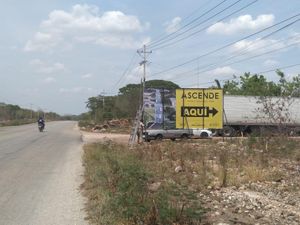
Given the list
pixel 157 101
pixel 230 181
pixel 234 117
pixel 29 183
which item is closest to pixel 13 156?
pixel 29 183

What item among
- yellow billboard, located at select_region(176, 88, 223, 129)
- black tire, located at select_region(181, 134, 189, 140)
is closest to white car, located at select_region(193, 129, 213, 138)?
black tire, located at select_region(181, 134, 189, 140)

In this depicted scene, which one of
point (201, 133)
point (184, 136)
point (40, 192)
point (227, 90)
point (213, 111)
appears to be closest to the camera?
point (40, 192)

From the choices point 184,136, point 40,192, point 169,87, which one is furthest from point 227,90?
point 40,192

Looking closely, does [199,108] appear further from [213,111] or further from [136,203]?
[136,203]

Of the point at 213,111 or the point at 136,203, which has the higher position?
the point at 213,111

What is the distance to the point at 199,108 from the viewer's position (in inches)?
1321

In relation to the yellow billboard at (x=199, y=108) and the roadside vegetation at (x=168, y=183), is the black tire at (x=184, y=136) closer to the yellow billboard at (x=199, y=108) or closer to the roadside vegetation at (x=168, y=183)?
the yellow billboard at (x=199, y=108)

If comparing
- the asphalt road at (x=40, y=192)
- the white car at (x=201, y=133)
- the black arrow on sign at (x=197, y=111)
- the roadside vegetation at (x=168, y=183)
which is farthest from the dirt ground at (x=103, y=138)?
the roadside vegetation at (x=168, y=183)

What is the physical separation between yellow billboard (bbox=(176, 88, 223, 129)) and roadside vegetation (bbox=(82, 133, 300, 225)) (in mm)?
12996

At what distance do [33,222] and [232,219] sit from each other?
3.56m

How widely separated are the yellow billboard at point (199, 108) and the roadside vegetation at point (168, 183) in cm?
1300

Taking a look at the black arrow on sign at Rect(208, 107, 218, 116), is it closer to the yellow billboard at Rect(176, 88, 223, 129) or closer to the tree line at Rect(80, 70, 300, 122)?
the yellow billboard at Rect(176, 88, 223, 129)

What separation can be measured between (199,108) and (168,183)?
73.1ft

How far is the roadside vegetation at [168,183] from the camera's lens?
810cm
